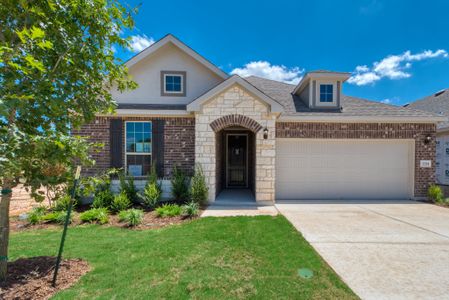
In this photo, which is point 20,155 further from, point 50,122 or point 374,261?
point 374,261

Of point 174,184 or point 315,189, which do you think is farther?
point 315,189

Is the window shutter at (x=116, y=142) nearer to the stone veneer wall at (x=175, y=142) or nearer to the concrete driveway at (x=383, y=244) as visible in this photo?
the stone veneer wall at (x=175, y=142)

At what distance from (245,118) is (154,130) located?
3.52 m

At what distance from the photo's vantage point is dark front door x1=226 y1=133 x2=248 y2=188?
1095 cm

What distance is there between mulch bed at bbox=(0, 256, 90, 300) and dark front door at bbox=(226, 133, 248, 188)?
7.87 meters

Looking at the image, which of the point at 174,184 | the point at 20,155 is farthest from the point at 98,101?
the point at 174,184

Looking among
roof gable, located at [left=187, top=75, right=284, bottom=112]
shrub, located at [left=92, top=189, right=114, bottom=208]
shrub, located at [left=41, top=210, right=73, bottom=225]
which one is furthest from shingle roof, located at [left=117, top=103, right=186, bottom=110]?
shrub, located at [left=41, top=210, right=73, bottom=225]

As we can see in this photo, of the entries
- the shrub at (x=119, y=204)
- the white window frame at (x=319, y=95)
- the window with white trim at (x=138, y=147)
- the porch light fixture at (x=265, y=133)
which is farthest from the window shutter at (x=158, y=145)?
the white window frame at (x=319, y=95)

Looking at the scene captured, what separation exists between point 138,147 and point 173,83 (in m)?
3.08

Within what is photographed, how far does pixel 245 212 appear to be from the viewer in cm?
680

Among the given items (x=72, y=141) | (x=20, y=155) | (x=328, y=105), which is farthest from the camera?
(x=328, y=105)

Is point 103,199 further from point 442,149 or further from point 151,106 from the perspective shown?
point 442,149

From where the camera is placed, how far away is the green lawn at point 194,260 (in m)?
2.88

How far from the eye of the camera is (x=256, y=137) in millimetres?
7762
